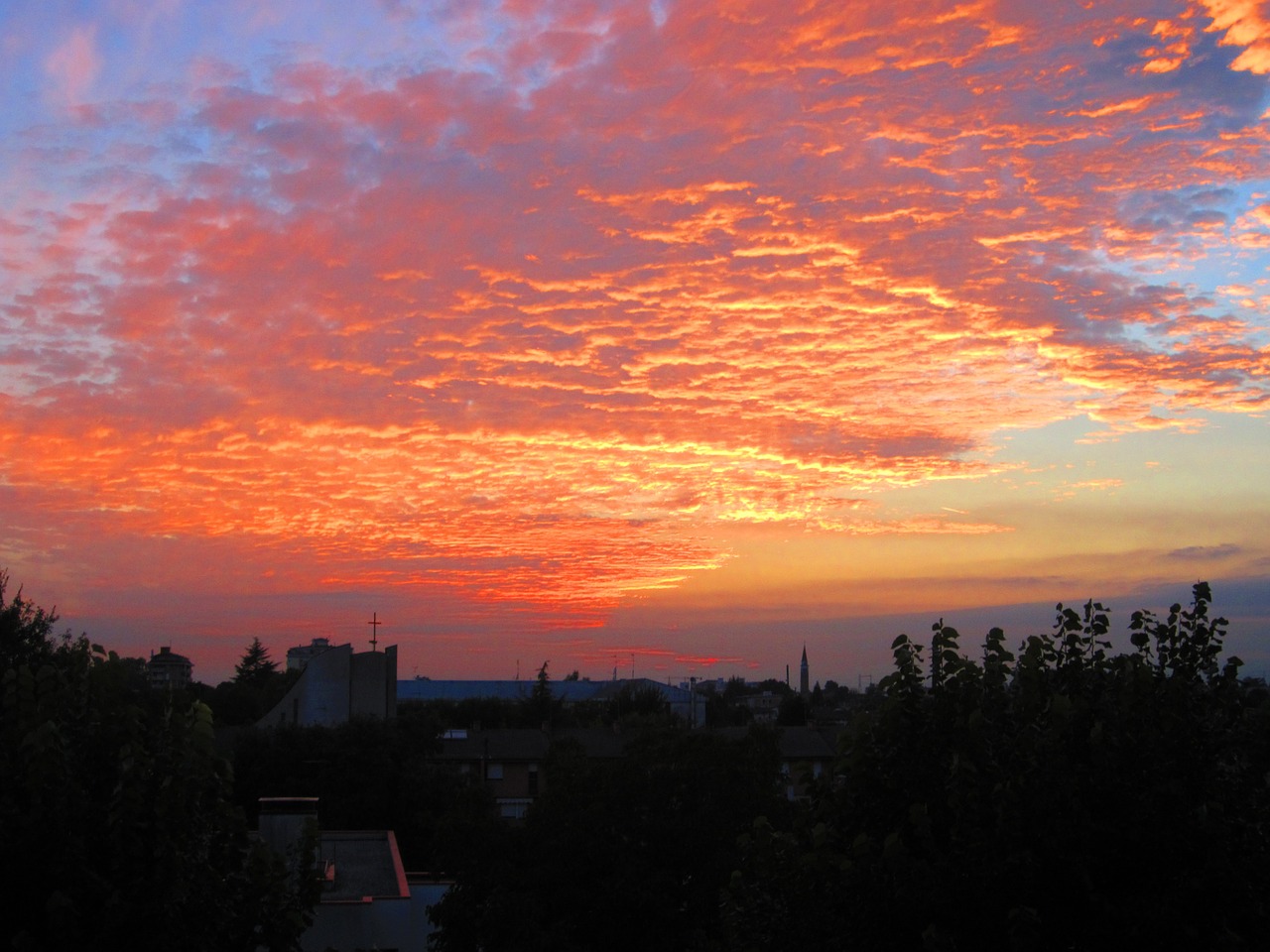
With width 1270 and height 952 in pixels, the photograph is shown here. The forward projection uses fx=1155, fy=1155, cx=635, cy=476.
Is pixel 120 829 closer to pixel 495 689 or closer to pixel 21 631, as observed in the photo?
pixel 21 631

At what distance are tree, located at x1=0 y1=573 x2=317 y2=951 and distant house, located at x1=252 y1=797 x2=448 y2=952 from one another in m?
7.52

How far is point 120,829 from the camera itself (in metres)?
8.31

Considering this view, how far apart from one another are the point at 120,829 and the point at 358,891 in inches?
624

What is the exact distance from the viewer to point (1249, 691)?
9.64m

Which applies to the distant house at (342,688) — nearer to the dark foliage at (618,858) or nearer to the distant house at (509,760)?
the distant house at (509,760)

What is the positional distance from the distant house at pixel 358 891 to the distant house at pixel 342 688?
33871 mm

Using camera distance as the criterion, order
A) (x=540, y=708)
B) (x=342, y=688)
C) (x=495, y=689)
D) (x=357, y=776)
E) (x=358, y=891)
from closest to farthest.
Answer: (x=358, y=891), (x=357, y=776), (x=342, y=688), (x=540, y=708), (x=495, y=689)

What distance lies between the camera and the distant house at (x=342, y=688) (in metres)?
62.3

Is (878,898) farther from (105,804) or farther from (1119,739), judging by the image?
(105,804)

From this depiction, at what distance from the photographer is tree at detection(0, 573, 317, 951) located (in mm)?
8102

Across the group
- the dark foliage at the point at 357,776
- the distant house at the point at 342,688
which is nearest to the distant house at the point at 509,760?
the distant house at the point at 342,688

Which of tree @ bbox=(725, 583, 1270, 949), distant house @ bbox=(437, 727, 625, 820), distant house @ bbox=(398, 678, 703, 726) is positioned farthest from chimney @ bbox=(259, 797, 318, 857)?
distant house @ bbox=(398, 678, 703, 726)

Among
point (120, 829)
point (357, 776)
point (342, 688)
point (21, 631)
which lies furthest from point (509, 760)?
point (120, 829)

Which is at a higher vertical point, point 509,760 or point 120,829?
point 120,829
